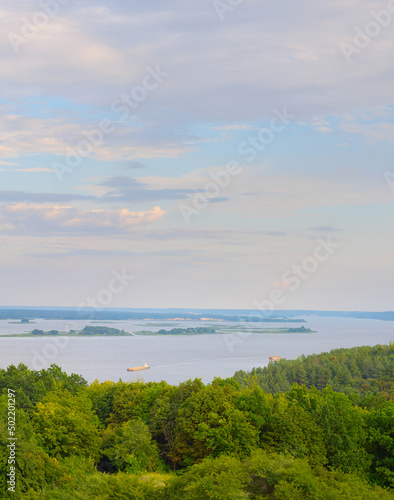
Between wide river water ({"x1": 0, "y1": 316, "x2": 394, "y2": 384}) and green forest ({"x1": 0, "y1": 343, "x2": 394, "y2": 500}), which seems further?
wide river water ({"x1": 0, "y1": 316, "x2": 394, "y2": 384})

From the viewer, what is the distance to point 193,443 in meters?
29.5

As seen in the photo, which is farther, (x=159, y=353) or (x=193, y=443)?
(x=159, y=353)

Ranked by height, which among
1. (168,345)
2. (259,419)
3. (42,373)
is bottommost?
(259,419)

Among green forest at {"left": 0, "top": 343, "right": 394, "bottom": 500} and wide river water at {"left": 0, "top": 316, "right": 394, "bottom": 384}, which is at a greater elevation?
wide river water at {"left": 0, "top": 316, "right": 394, "bottom": 384}

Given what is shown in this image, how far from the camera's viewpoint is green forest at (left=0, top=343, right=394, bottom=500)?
68.2 feet

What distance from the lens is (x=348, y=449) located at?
26984mm

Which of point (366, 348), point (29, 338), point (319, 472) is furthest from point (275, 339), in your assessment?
point (319, 472)

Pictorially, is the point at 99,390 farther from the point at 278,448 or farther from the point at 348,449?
the point at 348,449

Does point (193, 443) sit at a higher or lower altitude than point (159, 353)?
lower

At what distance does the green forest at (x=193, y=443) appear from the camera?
20.8 m

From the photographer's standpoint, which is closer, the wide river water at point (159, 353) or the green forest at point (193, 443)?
the green forest at point (193, 443)

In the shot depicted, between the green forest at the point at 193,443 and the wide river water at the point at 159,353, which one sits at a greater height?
the wide river water at the point at 159,353

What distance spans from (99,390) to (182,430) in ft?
28.8

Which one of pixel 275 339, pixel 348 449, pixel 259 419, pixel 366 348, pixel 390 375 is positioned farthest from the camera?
pixel 275 339
